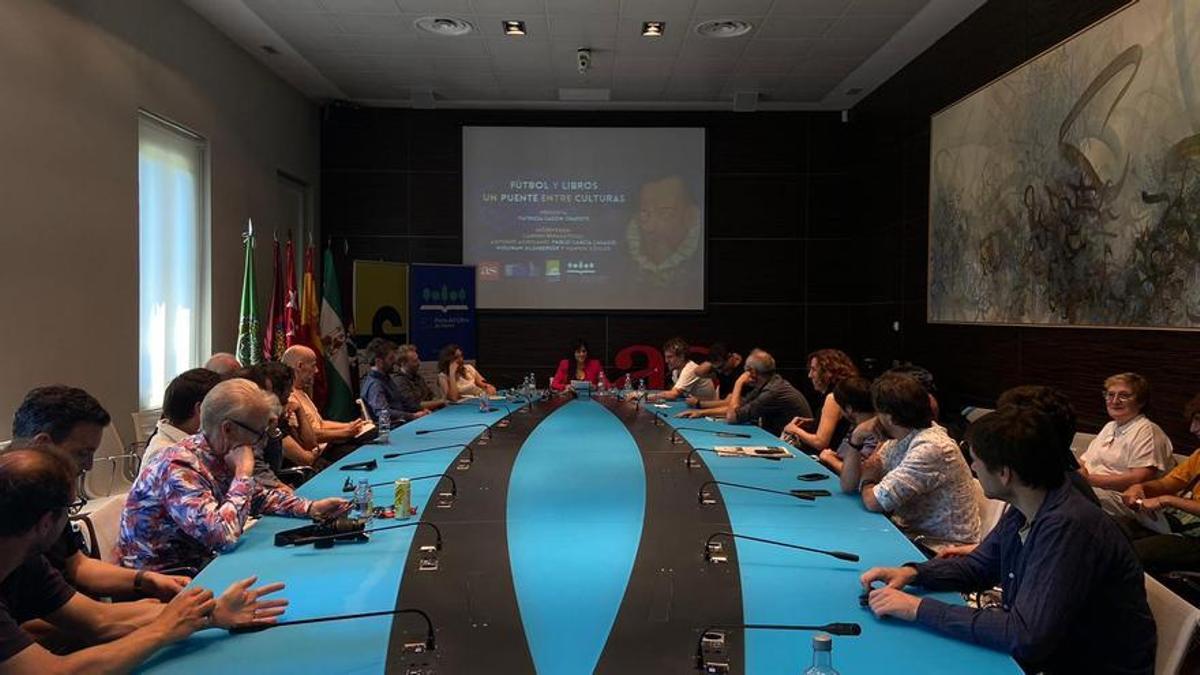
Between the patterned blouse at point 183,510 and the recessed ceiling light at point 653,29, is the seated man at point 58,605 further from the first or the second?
the recessed ceiling light at point 653,29

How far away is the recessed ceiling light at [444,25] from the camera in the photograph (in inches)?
249

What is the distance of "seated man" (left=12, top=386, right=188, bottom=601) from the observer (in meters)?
2.29

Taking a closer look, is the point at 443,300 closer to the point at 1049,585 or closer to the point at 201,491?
the point at 201,491

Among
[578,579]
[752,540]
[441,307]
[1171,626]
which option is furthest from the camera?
[441,307]

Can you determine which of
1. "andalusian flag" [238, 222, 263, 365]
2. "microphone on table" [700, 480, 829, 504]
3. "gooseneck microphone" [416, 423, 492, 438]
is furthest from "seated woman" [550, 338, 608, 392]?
"microphone on table" [700, 480, 829, 504]

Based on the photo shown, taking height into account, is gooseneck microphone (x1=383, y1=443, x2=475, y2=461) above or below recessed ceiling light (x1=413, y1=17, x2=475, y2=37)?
below

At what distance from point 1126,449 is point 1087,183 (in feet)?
5.26

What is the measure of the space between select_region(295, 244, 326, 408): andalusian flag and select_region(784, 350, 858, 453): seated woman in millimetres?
4573

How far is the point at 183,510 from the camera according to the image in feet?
8.09

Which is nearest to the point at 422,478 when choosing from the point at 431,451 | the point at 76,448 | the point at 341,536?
the point at 431,451

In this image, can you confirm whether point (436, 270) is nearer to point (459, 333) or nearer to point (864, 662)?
point (459, 333)

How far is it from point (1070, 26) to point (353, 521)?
15.9 ft

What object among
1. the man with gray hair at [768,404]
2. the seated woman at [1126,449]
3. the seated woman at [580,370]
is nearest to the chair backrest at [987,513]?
the seated woman at [1126,449]

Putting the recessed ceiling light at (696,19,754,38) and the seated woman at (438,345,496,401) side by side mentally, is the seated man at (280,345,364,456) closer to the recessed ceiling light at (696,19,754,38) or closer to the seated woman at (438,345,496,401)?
the seated woman at (438,345,496,401)
